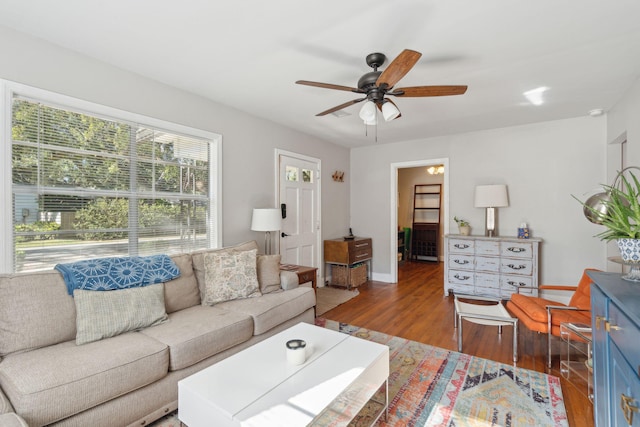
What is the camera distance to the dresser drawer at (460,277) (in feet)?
14.1

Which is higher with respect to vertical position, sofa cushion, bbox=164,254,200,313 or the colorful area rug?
sofa cushion, bbox=164,254,200,313

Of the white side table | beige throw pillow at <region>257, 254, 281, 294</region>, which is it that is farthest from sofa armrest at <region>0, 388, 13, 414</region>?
the white side table

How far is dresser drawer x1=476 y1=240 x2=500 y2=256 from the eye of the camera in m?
4.10

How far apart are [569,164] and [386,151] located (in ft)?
8.48

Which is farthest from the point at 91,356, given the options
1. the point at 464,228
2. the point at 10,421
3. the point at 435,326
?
the point at 464,228

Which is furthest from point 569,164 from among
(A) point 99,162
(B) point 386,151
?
(A) point 99,162

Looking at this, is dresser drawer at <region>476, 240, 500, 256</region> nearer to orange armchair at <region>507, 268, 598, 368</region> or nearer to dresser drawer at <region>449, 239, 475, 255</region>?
dresser drawer at <region>449, 239, 475, 255</region>

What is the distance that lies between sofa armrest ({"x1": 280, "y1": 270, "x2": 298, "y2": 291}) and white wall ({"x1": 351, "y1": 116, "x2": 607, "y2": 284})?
290 centimetres

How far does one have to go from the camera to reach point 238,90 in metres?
3.06

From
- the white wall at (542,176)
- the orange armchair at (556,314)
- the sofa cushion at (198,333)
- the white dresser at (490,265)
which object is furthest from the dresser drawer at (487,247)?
the sofa cushion at (198,333)

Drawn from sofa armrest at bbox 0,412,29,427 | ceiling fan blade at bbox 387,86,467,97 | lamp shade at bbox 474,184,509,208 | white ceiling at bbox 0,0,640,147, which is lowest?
sofa armrest at bbox 0,412,29,427

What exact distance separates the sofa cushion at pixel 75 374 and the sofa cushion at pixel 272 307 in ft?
2.36

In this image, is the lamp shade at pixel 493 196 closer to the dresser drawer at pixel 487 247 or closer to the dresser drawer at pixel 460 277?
the dresser drawer at pixel 487 247

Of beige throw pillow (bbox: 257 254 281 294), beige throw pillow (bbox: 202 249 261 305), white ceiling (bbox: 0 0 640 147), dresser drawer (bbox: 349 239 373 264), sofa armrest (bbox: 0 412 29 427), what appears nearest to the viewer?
sofa armrest (bbox: 0 412 29 427)
